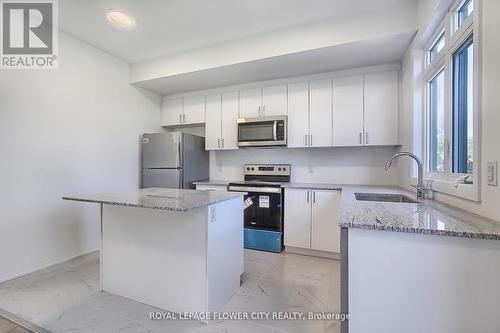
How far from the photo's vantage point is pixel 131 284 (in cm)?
196

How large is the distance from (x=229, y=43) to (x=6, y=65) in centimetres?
226

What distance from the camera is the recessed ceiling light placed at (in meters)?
2.24

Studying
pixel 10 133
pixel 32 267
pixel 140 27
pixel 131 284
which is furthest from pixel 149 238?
pixel 140 27

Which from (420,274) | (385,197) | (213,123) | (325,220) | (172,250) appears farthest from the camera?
(213,123)

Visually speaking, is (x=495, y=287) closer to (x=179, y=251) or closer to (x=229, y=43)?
(x=179, y=251)

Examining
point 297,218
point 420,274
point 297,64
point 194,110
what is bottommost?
point 297,218

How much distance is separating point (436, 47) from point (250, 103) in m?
2.17

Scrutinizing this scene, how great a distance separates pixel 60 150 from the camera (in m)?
2.64

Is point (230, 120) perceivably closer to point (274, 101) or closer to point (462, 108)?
point (274, 101)

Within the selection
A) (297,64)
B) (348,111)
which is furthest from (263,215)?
(297,64)

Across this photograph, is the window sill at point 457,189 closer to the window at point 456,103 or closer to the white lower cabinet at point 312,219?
the window at point 456,103

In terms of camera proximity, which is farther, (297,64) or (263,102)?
(263,102)

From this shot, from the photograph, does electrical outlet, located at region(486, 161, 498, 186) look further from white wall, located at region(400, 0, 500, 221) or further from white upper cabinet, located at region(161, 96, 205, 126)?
white upper cabinet, located at region(161, 96, 205, 126)

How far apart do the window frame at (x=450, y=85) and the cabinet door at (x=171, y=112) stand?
3.34 meters
